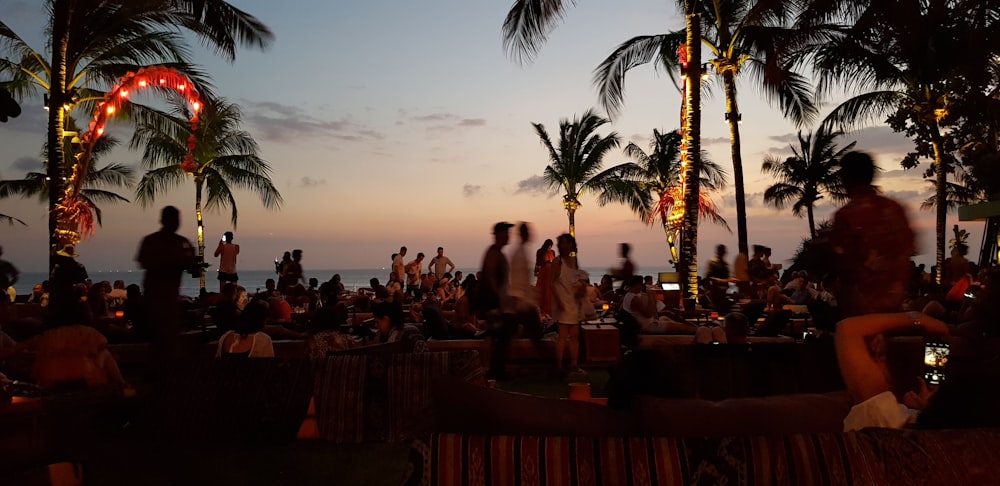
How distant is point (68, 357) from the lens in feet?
17.5

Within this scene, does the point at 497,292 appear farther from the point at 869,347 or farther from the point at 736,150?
the point at 736,150

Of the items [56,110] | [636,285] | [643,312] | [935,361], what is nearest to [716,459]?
[935,361]

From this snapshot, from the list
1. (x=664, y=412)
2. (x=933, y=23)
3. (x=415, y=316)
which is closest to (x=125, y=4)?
(x=415, y=316)

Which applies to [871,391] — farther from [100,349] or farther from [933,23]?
[933,23]

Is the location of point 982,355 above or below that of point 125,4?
below

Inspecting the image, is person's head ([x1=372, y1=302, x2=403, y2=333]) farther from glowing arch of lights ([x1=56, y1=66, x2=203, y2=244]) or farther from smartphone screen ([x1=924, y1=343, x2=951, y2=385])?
glowing arch of lights ([x1=56, y1=66, x2=203, y2=244])

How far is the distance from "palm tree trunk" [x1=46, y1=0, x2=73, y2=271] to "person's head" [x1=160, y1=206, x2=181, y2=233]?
8.12 meters

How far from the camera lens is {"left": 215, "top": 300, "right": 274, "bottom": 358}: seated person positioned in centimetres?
660

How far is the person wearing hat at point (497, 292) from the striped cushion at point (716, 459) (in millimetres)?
5841

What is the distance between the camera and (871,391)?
3.23 metres

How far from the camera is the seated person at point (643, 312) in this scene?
32.8 ft

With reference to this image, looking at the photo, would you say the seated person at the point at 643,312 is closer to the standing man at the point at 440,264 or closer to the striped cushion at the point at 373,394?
the striped cushion at the point at 373,394

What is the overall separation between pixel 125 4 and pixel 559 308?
36.8ft

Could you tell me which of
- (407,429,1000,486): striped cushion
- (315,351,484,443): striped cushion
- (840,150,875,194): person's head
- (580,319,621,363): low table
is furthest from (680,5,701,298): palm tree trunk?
(407,429,1000,486): striped cushion
